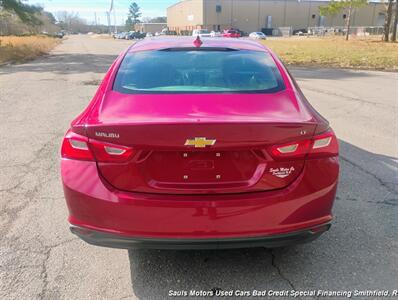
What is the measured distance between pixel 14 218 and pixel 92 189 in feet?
5.50

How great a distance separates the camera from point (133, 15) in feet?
557

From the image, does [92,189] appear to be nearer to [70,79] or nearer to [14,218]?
[14,218]

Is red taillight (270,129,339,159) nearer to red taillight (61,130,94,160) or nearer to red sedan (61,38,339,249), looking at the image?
red sedan (61,38,339,249)

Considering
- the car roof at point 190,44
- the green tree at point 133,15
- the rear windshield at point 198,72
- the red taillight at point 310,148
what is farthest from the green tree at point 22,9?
the green tree at point 133,15

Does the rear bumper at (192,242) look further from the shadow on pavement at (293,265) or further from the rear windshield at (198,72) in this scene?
the rear windshield at (198,72)

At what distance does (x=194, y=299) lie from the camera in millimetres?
2613

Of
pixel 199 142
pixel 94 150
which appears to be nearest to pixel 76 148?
pixel 94 150

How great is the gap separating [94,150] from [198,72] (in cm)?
128

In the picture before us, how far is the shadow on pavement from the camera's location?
2.75 m

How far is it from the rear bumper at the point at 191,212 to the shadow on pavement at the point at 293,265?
0.45 meters

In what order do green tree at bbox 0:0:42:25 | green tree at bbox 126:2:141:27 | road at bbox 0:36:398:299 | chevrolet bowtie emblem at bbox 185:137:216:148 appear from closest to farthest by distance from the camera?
chevrolet bowtie emblem at bbox 185:137:216:148 → road at bbox 0:36:398:299 → green tree at bbox 0:0:42:25 → green tree at bbox 126:2:141:27

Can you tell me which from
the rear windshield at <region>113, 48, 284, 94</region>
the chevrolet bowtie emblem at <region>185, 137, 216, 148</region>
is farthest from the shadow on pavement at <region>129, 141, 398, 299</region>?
the rear windshield at <region>113, 48, 284, 94</region>

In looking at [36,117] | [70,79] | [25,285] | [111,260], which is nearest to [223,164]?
[111,260]

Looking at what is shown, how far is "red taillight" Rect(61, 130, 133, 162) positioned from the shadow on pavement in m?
0.96
